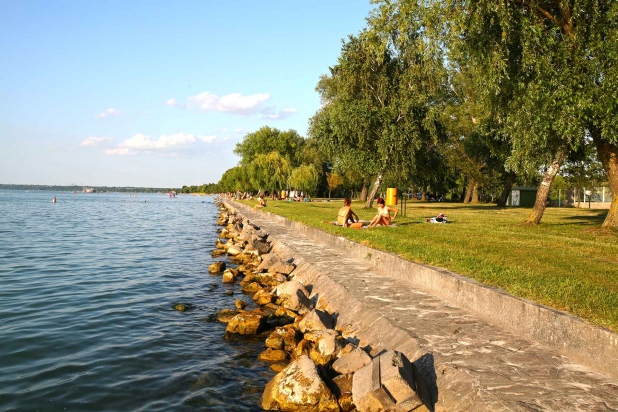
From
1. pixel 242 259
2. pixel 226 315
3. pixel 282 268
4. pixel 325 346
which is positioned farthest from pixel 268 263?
pixel 325 346

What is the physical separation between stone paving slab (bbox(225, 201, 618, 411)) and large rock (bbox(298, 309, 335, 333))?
23 cm

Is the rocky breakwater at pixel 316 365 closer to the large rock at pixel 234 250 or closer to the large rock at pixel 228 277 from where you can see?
the large rock at pixel 228 277

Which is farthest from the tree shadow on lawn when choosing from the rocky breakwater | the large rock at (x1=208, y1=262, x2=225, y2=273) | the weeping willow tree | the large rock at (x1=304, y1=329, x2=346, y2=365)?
the weeping willow tree

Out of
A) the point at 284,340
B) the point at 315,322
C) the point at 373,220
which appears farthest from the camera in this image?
the point at 373,220

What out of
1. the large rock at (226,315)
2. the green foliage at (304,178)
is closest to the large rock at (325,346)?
the large rock at (226,315)

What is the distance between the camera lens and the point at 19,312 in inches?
422

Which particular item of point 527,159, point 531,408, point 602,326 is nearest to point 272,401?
point 531,408

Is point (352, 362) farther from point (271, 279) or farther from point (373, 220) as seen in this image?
point (373, 220)

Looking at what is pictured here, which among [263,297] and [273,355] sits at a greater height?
[263,297]

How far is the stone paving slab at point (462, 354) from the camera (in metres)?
4.40

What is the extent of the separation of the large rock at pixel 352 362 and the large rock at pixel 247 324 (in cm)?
287

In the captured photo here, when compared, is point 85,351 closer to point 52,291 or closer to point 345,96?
point 52,291

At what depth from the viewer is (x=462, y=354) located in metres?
5.56

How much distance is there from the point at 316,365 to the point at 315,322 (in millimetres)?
2117
